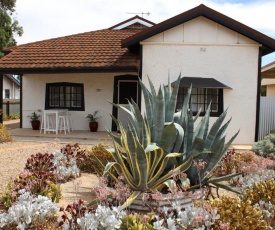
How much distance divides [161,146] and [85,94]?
36.5 ft

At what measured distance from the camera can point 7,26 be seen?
33.4 meters

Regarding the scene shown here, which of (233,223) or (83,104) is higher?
(83,104)

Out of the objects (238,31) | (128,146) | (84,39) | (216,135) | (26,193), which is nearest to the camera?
(26,193)

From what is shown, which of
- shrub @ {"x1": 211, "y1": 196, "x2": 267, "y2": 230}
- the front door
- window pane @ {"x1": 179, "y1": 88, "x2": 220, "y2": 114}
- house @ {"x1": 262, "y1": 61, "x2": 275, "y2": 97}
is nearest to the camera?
shrub @ {"x1": 211, "y1": 196, "x2": 267, "y2": 230}

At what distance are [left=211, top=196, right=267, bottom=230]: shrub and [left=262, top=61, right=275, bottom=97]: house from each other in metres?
17.2

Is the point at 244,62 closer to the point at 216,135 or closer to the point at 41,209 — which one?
the point at 216,135

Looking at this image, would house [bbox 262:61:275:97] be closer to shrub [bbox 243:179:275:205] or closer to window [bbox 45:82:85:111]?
window [bbox 45:82:85:111]

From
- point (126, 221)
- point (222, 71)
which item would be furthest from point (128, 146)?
point (222, 71)

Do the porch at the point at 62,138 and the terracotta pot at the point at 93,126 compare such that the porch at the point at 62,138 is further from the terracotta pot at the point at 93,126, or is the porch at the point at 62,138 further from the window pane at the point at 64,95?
the window pane at the point at 64,95

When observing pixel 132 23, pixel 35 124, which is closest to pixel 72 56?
pixel 35 124

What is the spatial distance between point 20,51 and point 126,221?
13779 mm

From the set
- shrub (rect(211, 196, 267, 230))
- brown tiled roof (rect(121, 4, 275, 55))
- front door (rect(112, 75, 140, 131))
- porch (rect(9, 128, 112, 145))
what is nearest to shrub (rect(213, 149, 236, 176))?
shrub (rect(211, 196, 267, 230))

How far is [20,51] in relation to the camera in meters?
15.7

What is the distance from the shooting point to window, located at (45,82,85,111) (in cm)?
1580
